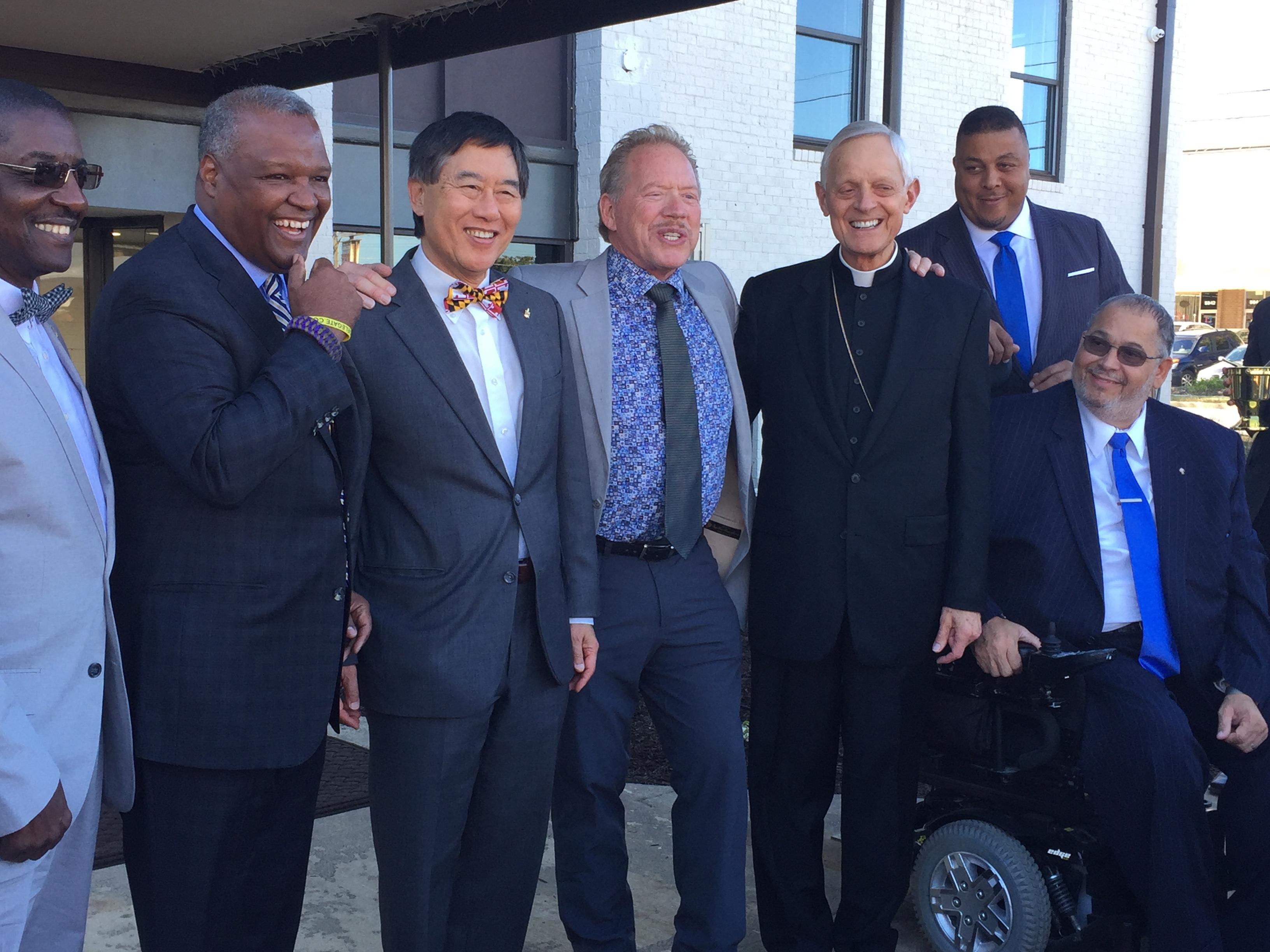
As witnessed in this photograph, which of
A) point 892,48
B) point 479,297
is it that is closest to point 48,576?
point 479,297

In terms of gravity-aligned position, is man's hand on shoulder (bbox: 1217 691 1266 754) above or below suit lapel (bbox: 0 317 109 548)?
below

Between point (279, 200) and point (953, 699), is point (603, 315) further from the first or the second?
point (953, 699)

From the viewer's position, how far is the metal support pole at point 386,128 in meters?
5.97

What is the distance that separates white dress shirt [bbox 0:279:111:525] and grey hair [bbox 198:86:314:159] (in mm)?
442

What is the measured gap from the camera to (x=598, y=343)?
123 inches

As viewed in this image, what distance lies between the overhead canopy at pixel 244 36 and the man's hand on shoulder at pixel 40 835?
13.6 feet

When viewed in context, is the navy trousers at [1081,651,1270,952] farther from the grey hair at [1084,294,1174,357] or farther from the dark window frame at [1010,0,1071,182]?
the dark window frame at [1010,0,1071,182]

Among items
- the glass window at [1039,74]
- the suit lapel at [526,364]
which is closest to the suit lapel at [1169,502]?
the suit lapel at [526,364]

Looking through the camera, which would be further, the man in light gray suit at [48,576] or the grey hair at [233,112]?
the grey hair at [233,112]

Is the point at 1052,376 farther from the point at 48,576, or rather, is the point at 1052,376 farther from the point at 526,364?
the point at 48,576

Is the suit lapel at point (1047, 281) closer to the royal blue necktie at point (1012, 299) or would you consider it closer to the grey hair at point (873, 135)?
the royal blue necktie at point (1012, 299)

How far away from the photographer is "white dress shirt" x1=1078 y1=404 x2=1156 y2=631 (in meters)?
3.46

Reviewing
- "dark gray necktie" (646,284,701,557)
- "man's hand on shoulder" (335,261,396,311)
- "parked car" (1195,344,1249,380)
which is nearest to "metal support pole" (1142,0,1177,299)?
"dark gray necktie" (646,284,701,557)

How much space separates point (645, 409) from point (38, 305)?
1.49 metres
